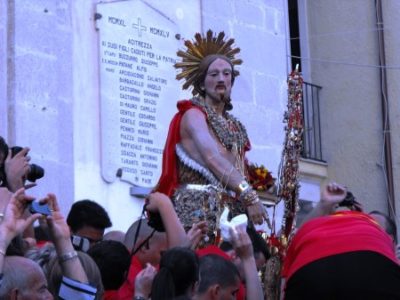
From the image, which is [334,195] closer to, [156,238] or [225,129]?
[156,238]

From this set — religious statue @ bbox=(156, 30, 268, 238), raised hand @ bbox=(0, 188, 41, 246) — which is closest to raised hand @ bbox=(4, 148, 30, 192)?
raised hand @ bbox=(0, 188, 41, 246)

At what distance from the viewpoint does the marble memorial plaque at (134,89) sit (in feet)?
34.9

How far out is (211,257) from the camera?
6.64 metres

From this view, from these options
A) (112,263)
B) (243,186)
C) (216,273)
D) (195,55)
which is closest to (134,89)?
(195,55)

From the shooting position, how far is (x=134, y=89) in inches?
431

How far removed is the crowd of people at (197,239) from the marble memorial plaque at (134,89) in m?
2.00

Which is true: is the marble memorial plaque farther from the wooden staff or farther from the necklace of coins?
the wooden staff

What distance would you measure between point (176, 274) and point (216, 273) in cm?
40

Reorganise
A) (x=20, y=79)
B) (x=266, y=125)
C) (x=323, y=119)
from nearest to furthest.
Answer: (x=20, y=79) → (x=266, y=125) → (x=323, y=119)

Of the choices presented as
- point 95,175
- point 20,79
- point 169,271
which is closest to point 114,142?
point 95,175

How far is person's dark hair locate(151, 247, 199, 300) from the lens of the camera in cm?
612

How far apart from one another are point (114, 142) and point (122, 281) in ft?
12.7

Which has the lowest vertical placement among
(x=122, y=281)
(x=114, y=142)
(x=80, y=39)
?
(x=122, y=281)

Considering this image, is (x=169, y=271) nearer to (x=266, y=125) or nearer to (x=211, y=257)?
(x=211, y=257)
